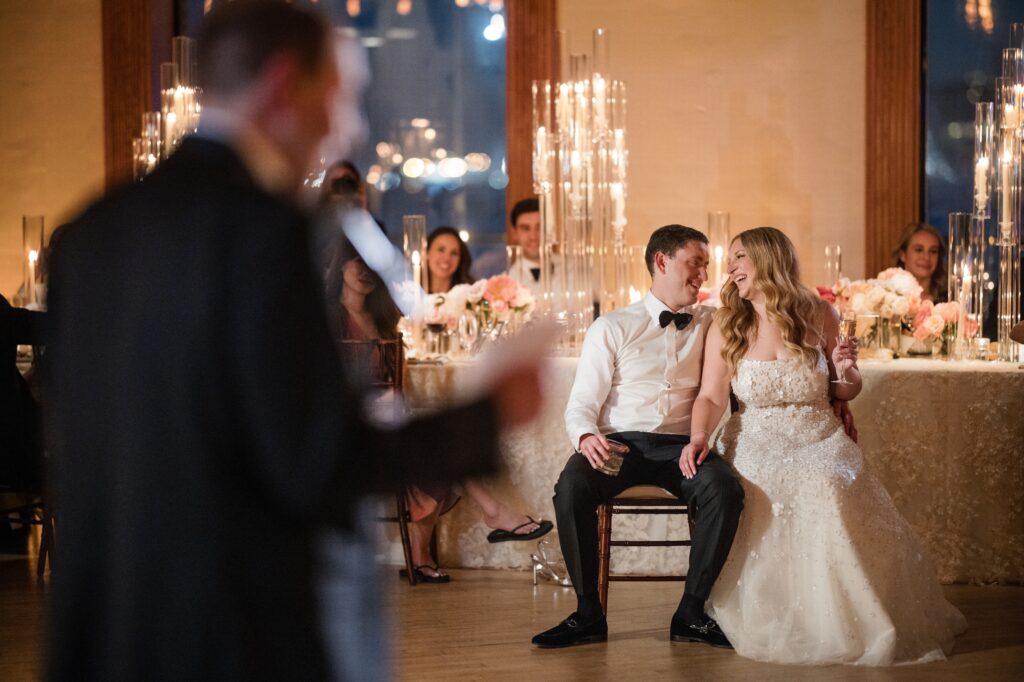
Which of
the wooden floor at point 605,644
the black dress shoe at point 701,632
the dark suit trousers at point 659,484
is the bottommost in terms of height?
the wooden floor at point 605,644

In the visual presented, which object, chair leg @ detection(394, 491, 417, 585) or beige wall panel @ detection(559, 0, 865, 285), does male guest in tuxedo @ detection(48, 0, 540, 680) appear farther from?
beige wall panel @ detection(559, 0, 865, 285)

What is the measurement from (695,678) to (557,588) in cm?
139

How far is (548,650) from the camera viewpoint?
4254mm

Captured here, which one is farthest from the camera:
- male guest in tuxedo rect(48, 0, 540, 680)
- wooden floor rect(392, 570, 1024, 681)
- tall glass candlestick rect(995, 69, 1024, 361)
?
tall glass candlestick rect(995, 69, 1024, 361)

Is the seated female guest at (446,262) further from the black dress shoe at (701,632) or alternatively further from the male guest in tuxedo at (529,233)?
the black dress shoe at (701,632)

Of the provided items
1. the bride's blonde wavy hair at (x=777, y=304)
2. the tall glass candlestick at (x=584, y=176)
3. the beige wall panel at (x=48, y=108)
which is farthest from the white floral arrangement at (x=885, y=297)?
the beige wall panel at (x=48, y=108)

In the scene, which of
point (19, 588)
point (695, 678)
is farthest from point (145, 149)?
point (695, 678)

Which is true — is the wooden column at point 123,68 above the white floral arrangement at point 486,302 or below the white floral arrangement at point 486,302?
above

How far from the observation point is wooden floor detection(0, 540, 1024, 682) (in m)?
3.96

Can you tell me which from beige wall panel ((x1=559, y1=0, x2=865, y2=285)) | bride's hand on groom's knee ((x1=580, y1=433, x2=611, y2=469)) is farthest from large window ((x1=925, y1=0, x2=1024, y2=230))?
bride's hand on groom's knee ((x1=580, y1=433, x2=611, y2=469))

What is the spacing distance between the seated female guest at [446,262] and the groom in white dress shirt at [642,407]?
236 centimetres

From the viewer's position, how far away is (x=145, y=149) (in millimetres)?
6945

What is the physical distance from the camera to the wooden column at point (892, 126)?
859 cm

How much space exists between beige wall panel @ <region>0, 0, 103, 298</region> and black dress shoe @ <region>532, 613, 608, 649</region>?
19.1 feet
